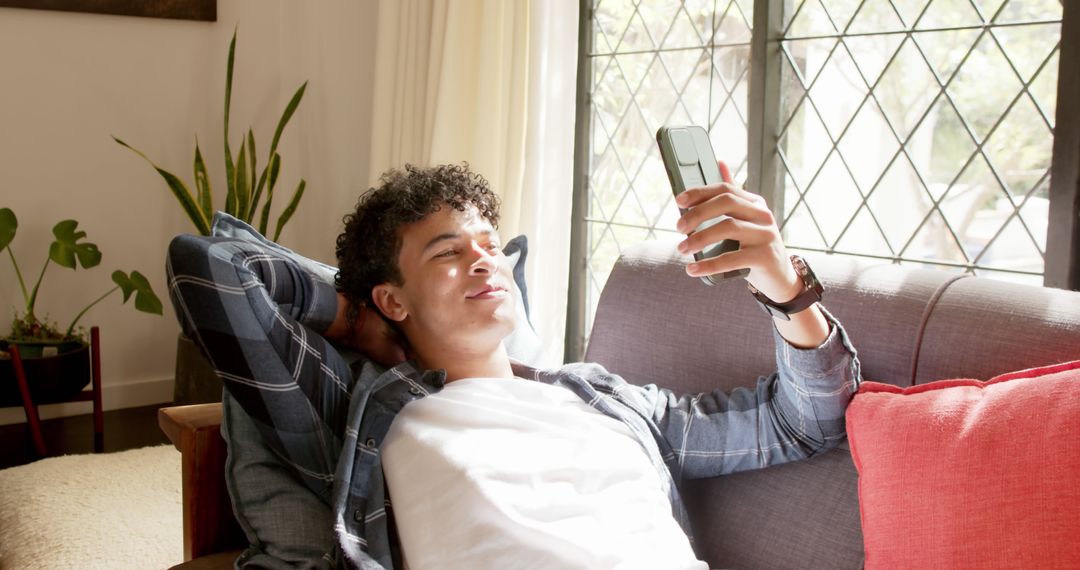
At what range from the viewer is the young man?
53.2 inches

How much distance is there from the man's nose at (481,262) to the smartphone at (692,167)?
39cm

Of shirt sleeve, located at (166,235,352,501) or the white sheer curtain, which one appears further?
the white sheer curtain

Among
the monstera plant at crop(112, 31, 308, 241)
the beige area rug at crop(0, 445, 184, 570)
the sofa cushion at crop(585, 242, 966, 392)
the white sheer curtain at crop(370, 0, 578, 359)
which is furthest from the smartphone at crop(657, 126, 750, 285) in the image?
the monstera plant at crop(112, 31, 308, 241)

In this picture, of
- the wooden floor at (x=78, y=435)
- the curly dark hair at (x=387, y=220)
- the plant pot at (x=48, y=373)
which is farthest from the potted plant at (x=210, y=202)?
the curly dark hair at (x=387, y=220)

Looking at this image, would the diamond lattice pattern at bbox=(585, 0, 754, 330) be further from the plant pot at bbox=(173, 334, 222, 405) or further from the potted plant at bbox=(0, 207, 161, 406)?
the potted plant at bbox=(0, 207, 161, 406)

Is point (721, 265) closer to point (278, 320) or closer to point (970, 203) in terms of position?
point (278, 320)

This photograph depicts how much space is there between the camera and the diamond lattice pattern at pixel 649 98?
259 cm

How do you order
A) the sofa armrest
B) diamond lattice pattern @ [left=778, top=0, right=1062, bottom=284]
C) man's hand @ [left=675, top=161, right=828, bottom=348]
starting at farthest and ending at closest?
diamond lattice pattern @ [left=778, top=0, right=1062, bottom=284] < the sofa armrest < man's hand @ [left=675, top=161, right=828, bottom=348]

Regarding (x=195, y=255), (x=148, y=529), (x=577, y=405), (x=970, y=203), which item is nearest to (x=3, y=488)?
(x=148, y=529)

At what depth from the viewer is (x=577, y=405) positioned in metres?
1.59

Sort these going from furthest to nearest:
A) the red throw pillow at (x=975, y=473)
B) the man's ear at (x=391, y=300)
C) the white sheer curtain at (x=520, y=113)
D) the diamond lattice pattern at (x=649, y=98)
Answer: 1. the white sheer curtain at (x=520, y=113)
2. the diamond lattice pattern at (x=649, y=98)
3. the man's ear at (x=391, y=300)
4. the red throw pillow at (x=975, y=473)

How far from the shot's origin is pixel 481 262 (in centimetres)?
162

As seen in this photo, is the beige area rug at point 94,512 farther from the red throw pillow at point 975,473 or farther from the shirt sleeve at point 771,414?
the red throw pillow at point 975,473

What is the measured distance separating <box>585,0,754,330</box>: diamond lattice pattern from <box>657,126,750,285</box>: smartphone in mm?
1215
